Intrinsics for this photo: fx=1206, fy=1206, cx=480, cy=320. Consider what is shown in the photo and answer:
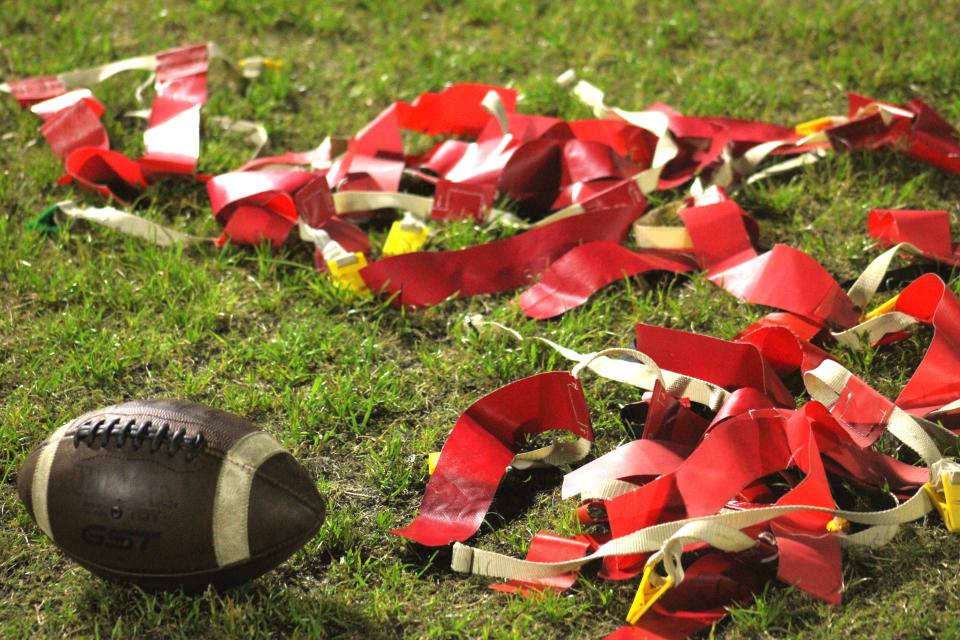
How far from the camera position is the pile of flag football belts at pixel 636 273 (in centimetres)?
307

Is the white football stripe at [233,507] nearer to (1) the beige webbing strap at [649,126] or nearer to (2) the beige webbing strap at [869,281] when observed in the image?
(2) the beige webbing strap at [869,281]

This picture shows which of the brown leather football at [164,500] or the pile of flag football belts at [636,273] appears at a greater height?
the brown leather football at [164,500]

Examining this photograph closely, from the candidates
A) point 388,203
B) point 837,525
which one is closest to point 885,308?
point 837,525

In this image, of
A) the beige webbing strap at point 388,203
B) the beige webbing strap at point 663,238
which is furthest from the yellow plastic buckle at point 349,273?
the beige webbing strap at point 663,238

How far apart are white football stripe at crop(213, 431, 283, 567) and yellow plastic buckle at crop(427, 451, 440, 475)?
663 millimetres

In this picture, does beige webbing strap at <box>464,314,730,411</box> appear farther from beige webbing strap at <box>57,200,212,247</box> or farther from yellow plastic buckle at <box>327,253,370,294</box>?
beige webbing strap at <box>57,200,212,247</box>

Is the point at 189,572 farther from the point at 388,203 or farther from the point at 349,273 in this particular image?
the point at 388,203

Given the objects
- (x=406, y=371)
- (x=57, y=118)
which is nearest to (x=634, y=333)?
(x=406, y=371)

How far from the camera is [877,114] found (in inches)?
191

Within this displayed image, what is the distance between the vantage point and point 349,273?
4.22m

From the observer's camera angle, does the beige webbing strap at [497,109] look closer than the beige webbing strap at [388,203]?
No

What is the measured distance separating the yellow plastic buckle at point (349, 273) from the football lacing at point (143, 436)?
142cm

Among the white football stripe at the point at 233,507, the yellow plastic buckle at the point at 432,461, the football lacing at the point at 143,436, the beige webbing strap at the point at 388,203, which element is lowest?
the yellow plastic buckle at the point at 432,461

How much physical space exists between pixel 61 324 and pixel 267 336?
0.69 m
